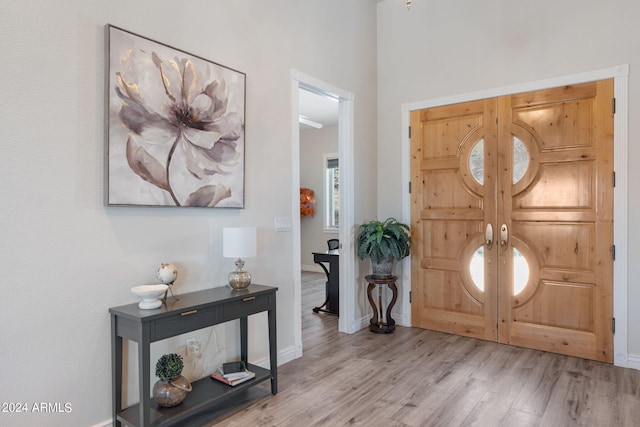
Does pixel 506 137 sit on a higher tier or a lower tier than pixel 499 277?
higher

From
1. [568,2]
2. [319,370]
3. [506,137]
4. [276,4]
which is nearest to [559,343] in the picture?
[506,137]

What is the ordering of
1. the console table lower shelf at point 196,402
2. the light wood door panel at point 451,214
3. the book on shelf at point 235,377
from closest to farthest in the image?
the console table lower shelf at point 196,402 < the book on shelf at point 235,377 < the light wood door panel at point 451,214

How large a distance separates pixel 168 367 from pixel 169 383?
0.09 m

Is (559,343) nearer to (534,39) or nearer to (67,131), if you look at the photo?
(534,39)

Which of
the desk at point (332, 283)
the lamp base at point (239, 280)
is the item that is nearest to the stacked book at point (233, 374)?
the lamp base at point (239, 280)

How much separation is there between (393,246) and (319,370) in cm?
148

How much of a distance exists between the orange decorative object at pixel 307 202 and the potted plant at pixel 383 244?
4260 millimetres

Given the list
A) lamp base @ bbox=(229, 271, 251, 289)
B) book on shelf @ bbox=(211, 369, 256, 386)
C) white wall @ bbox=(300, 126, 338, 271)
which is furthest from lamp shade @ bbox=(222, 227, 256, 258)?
white wall @ bbox=(300, 126, 338, 271)

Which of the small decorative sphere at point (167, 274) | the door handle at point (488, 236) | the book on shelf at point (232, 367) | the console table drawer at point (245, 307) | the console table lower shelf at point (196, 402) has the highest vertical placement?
the door handle at point (488, 236)

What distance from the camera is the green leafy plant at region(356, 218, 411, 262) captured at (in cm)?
407

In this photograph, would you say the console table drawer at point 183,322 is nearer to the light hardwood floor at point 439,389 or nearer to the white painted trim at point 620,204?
the light hardwood floor at point 439,389

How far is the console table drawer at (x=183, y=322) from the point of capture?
2.15 meters

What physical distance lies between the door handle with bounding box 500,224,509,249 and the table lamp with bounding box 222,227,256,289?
8.28ft

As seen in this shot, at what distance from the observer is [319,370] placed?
3270 mm
